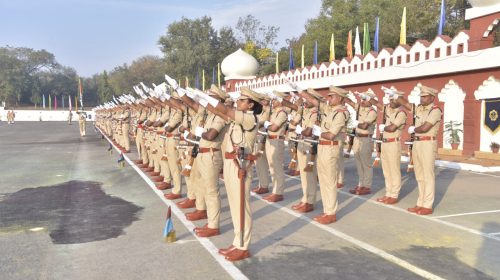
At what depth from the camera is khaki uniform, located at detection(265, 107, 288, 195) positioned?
27.4ft

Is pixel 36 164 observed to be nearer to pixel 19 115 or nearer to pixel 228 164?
pixel 228 164

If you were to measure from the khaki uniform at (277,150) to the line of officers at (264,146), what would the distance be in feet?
0.07

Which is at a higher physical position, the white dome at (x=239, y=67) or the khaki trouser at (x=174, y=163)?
the white dome at (x=239, y=67)

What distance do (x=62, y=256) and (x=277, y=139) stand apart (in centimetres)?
492

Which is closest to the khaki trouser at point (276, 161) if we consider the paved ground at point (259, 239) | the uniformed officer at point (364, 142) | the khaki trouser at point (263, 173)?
the khaki trouser at point (263, 173)

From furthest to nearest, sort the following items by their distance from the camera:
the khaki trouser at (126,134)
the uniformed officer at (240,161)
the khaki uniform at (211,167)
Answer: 1. the khaki trouser at (126,134)
2. the khaki uniform at (211,167)
3. the uniformed officer at (240,161)

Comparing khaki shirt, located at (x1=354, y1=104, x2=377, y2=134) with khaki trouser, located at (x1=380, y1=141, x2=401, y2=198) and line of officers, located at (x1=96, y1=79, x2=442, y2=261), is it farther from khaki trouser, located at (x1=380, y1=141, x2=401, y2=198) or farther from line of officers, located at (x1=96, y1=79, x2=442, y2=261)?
khaki trouser, located at (x1=380, y1=141, x2=401, y2=198)

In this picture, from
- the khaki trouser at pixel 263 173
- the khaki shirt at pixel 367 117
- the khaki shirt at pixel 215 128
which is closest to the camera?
the khaki shirt at pixel 215 128

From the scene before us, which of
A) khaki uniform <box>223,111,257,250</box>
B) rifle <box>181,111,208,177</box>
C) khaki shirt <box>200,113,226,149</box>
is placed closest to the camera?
khaki uniform <box>223,111,257,250</box>

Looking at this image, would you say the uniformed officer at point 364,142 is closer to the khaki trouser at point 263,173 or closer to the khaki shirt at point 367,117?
the khaki shirt at point 367,117

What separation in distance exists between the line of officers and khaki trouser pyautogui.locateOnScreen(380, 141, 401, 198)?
18 millimetres

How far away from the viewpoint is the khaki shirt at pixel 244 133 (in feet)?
16.1

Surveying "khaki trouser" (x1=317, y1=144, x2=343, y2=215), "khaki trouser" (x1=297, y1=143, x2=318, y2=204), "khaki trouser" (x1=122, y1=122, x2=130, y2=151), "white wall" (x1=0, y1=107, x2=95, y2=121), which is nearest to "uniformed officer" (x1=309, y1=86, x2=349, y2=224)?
"khaki trouser" (x1=317, y1=144, x2=343, y2=215)

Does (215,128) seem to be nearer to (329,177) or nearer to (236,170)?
(236,170)
